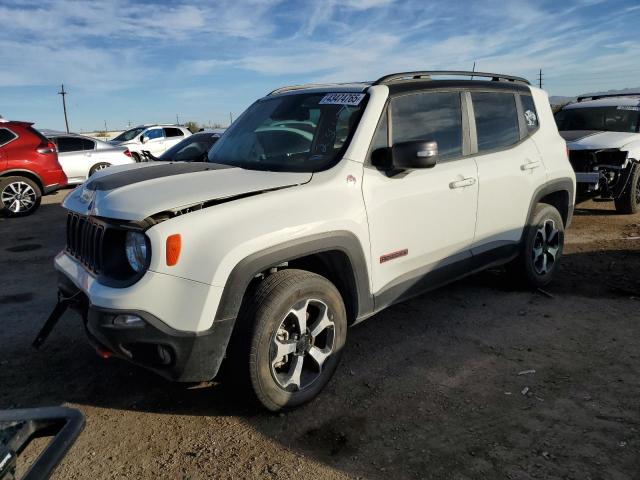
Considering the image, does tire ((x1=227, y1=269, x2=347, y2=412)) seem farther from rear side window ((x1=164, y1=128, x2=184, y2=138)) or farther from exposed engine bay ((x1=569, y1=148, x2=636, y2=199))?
rear side window ((x1=164, y1=128, x2=184, y2=138))

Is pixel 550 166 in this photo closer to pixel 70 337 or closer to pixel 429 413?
pixel 429 413

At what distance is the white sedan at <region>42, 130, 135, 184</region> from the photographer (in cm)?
1242

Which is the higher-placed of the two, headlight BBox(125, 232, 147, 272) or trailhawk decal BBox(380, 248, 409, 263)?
headlight BBox(125, 232, 147, 272)

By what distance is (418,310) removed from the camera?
4.59m

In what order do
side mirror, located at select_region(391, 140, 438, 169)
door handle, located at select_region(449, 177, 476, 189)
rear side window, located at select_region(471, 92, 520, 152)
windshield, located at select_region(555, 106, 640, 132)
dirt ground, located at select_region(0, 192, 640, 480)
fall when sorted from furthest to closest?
windshield, located at select_region(555, 106, 640, 132) → rear side window, located at select_region(471, 92, 520, 152) → door handle, located at select_region(449, 177, 476, 189) → side mirror, located at select_region(391, 140, 438, 169) → dirt ground, located at select_region(0, 192, 640, 480)

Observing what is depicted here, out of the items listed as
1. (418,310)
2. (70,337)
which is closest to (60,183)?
(70,337)

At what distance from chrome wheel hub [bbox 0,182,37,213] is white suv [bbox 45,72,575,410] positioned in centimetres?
736

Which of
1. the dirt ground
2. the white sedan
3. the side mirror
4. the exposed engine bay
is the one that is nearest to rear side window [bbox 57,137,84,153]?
the white sedan

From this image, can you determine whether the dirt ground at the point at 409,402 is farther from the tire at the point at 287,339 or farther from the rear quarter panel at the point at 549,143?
Result: the rear quarter panel at the point at 549,143

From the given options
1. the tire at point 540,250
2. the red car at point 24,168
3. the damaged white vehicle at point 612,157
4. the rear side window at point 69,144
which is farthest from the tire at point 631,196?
the rear side window at point 69,144

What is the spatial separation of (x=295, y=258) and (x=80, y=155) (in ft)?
37.5

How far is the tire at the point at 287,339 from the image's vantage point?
2.74 m

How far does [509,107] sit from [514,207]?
90cm

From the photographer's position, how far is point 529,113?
4.78m
